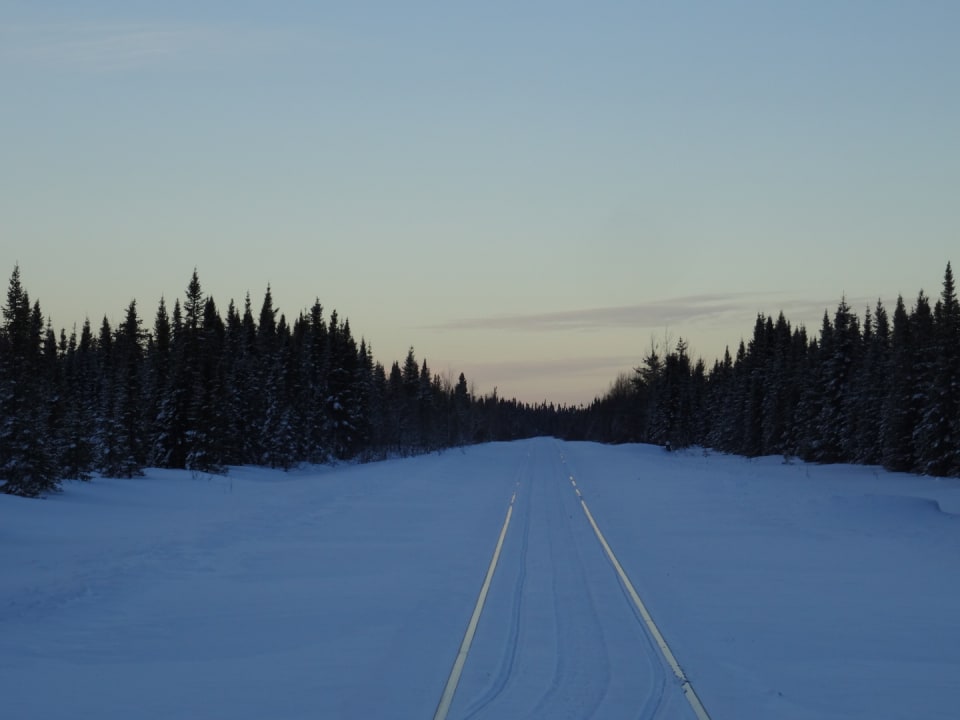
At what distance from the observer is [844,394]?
54.5 metres

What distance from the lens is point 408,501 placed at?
26.4 metres

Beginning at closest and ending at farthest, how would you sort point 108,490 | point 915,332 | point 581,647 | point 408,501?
point 581,647
point 108,490
point 408,501
point 915,332

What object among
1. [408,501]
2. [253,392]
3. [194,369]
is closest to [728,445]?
[253,392]

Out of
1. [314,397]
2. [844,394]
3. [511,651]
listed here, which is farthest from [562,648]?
[314,397]

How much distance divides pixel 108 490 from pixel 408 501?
919 cm

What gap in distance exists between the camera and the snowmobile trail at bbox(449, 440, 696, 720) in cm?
661

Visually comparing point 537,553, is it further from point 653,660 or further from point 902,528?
point 902,528

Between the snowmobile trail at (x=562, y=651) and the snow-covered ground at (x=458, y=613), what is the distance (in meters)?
0.04

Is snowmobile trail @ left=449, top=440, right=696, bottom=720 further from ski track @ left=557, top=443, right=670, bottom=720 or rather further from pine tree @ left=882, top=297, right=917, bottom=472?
pine tree @ left=882, top=297, right=917, bottom=472

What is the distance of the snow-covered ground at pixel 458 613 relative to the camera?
6.99 m

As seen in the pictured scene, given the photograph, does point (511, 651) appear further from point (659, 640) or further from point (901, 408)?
Result: point (901, 408)

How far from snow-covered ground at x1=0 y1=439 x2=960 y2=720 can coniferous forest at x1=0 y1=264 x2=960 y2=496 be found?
9172mm

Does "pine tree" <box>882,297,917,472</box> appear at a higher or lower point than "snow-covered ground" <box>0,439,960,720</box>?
higher

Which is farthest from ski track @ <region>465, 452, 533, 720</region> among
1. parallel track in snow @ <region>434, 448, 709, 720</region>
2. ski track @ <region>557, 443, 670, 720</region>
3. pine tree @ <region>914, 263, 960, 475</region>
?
pine tree @ <region>914, 263, 960, 475</region>
